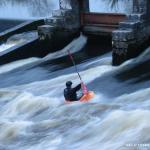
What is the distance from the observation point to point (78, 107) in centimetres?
1033

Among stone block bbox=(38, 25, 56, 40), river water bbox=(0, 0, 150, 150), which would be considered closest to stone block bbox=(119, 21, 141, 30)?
river water bbox=(0, 0, 150, 150)

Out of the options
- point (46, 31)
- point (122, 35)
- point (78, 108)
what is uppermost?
point (122, 35)

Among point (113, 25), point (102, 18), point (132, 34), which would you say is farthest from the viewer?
point (102, 18)

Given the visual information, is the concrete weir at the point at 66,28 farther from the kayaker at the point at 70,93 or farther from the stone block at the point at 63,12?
the kayaker at the point at 70,93

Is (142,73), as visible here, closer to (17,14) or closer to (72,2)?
(72,2)

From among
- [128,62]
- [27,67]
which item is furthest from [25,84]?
[128,62]

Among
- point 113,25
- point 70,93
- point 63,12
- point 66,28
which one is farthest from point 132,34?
→ point 63,12

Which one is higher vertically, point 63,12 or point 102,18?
point 63,12

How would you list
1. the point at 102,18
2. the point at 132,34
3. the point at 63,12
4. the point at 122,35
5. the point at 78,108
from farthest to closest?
the point at 63,12 → the point at 102,18 → the point at 132,34 → the point at 122,35 → the point at 78,108

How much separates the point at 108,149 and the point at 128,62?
16.7 ft

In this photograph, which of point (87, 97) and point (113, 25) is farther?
point (113, 25)

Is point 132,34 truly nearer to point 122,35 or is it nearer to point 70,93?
point 122,35

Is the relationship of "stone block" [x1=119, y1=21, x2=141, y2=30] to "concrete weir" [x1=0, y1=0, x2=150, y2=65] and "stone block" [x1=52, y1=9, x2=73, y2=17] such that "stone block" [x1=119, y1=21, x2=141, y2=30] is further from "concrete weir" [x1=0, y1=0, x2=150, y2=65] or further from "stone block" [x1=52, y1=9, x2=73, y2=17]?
"stone block" [x1=52, y1=9, x2=73, y2=17]

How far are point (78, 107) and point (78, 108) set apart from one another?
0.04 metres
